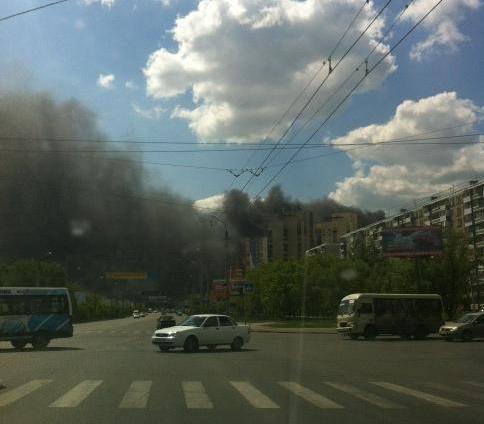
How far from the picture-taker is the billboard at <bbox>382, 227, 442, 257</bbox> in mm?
55562

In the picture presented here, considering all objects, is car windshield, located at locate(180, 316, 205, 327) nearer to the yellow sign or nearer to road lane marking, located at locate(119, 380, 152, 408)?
road lane marking, located at locate(119, 380, 152, 408)

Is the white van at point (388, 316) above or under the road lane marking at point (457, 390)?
above

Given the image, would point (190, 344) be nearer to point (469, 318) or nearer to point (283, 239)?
point (469, 318)

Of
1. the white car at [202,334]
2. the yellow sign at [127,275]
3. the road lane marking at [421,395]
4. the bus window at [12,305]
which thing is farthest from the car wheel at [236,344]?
the yellow sign at [127,275]

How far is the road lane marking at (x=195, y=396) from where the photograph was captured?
35.6ft

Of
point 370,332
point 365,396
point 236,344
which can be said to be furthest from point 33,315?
point 365,396

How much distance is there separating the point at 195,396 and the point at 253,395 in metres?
1.09

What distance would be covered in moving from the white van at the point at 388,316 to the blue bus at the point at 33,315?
52.1ft

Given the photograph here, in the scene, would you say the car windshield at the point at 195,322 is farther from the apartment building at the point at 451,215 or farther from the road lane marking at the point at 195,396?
the apartment building at the point at 451,215

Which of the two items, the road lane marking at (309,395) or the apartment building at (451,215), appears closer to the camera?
the road lane marking at (309,395)

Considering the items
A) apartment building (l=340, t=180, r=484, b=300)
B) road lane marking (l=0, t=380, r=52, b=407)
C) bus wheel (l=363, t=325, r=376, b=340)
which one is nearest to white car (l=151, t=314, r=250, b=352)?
road lane marking (l=0, t=380, r=52, b=407)

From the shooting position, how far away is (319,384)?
14.4 metres

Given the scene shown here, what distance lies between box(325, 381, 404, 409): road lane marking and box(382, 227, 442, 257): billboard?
42942 millimetres

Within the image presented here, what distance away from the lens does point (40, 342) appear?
30281mm
